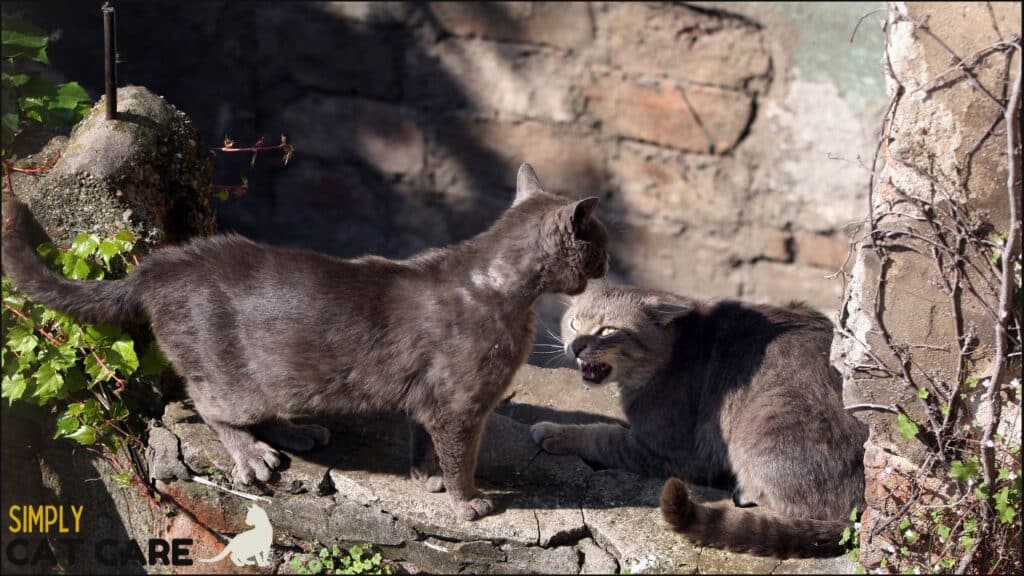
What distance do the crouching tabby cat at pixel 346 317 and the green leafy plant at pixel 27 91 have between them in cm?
42

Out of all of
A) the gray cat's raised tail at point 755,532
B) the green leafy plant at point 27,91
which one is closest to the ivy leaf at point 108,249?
the green leafy plant at point 27,91

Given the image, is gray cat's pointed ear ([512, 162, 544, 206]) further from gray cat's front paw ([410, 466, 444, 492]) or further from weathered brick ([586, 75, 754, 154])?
weathered brick ([586, 75, 754, 154])

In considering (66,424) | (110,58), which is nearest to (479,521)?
(66,424)

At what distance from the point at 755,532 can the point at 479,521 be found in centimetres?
98

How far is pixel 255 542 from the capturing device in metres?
3.84

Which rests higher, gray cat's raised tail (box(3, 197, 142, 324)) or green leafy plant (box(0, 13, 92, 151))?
green leafy plant (box(0, 13, 92, 151))

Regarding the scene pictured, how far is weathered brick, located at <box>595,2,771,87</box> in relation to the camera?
6.12 metres

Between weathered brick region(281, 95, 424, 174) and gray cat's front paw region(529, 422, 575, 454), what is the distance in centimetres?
281

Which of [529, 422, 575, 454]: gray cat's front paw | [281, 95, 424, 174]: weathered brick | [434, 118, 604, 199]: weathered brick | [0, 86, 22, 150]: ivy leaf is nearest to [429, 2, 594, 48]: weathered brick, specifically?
[434, 118, 604, 199]: weathered brick

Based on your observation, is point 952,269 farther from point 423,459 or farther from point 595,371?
point 423,459

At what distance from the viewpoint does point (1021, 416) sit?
3.17m

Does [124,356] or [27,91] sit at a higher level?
[27,91]

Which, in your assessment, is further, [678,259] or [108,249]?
[678,259]

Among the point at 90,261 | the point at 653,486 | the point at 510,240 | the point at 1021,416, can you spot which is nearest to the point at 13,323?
the point at 90,261
